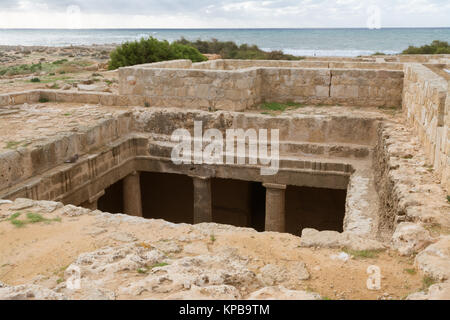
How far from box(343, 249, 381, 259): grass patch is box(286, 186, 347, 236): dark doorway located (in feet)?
24.3

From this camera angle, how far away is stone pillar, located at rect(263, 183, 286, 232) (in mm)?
9422

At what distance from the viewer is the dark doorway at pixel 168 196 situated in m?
12.6

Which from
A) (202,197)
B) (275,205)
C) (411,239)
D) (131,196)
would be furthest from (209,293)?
(131,196)

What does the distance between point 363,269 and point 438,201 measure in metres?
1.67

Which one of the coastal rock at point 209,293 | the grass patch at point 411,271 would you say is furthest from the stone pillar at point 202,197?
the coastal rock at point 209,293

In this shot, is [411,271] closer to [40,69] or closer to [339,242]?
[339,242]

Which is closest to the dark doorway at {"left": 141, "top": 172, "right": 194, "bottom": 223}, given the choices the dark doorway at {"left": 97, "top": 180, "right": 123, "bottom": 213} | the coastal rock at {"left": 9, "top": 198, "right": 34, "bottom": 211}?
the dark doorway at {"left": 97, "top": 180, "right": 123, "bottom": 213}

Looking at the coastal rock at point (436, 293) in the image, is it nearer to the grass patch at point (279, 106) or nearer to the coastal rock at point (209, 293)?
the coastal rock at point (209, 293)

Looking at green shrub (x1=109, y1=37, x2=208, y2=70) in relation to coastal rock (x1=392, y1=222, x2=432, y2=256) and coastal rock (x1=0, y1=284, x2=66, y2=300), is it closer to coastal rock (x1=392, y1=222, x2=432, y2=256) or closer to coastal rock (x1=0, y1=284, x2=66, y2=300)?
coastal rock (x1=392, y1=222, x2=432, y2=256)

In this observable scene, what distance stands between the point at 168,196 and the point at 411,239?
9.38 meters

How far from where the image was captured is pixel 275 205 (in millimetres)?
9531
